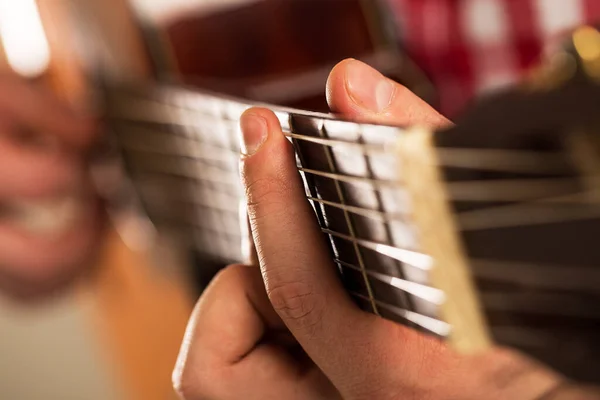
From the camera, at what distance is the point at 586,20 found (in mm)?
911

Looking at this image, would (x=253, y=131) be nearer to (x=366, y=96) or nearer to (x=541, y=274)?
(x=366, y=96)

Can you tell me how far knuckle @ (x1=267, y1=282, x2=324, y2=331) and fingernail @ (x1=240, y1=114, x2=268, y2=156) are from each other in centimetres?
9

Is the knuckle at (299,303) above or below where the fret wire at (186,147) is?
below

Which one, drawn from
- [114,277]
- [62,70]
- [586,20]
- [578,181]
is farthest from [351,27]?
[578,181]

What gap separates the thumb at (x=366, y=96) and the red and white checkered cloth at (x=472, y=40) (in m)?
0.54

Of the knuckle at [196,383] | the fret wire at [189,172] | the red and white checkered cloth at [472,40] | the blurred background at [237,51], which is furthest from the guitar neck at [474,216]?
the red and white checkered cloth at [472,40]

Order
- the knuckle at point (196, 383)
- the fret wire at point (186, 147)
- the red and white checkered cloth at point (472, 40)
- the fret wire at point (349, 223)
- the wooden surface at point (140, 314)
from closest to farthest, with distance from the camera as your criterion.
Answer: the fret wire at point (349, 223) < the knuckle at point (196, 383) < the fret wire at point (186, 147) < the red and white checkered cloth at point (472, 40) < the wooden surface at point (140, 314)

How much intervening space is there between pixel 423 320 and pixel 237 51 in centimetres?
70

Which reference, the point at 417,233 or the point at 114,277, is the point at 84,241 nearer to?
the point at 114,277

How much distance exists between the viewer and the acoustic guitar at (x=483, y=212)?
0.30 m

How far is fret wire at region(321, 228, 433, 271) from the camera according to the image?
0.37m

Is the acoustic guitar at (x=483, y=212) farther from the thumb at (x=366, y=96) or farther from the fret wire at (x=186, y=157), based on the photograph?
the fret wire at (x=186, y=157)

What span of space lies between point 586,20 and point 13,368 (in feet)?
4.53

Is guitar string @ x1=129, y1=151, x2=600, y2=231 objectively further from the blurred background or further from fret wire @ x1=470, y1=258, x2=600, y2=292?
the blurred background
